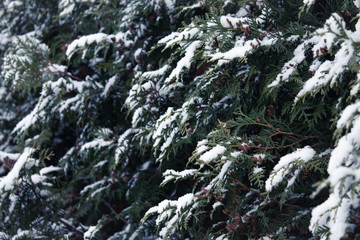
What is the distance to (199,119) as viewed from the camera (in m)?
2.63

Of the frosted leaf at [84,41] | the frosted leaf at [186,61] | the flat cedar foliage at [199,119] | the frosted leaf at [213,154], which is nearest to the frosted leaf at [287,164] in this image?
the flat cedar foliage at [199,119]

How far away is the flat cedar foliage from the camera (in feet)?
6.24

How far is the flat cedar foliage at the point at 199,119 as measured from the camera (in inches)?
74.9

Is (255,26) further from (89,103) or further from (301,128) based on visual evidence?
(89,103)

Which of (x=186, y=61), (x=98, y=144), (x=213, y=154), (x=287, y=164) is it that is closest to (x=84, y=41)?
(x=98, y=144)

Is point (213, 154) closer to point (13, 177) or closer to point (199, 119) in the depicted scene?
point (199, 119)

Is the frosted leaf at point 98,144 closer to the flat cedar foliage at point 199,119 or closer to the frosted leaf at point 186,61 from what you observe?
the flat cedar foliage at point 199,119

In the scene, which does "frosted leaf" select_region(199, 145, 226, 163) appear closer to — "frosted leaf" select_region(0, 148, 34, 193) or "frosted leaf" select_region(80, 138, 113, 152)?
"frosted leaf" select_region(80, 138, 113, 152)

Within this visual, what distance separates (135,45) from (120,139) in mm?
980

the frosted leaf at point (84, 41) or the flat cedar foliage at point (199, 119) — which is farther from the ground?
the frosted leaf at point (84, 41)

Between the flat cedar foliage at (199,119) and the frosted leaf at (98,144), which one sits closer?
the flat cedar foliage at (199,119)

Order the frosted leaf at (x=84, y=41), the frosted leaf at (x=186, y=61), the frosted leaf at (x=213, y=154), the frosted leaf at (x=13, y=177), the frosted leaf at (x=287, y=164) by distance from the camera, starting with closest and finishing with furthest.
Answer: the frosted leaf at (x=287, y=164)
the frosted leaf at (x=213, y=154)
the frosted leaf at (x=186, y=61)
the frosted leaf at (x=13, y=177)
the frosted leaf at (x=84, y=41)

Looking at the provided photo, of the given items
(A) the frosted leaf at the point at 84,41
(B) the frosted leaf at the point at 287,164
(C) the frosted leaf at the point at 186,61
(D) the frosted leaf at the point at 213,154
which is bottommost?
(B) the frosted leaf at the point at 287,164

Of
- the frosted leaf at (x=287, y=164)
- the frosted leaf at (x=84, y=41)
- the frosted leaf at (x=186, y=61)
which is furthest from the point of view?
the frosted leaf at (x=84, y=41)
